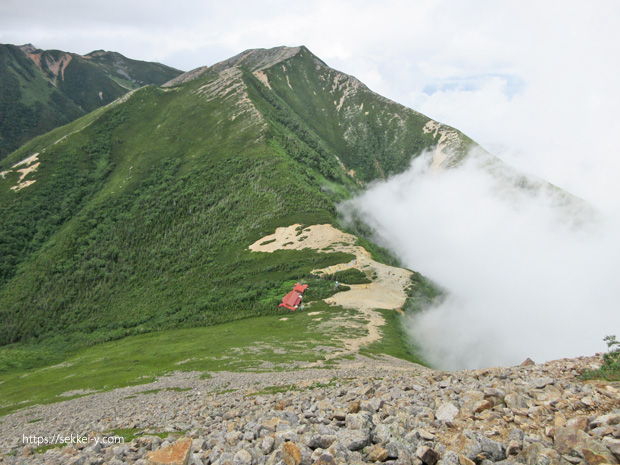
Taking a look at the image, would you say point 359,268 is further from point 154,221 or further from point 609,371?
point 154,221

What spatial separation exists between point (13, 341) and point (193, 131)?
122297 millimetres

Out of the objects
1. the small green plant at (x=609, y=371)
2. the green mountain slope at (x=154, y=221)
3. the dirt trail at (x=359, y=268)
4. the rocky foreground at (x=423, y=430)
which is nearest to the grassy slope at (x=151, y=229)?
the green mountain slope at (x=154, y=221)

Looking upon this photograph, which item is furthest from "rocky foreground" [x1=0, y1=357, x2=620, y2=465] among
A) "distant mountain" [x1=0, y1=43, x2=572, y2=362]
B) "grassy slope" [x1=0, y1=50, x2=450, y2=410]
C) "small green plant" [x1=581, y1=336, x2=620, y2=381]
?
"distant mountain" [x1=0, y1=43, x2=572, y2=362]

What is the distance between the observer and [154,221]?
12581 centimetres

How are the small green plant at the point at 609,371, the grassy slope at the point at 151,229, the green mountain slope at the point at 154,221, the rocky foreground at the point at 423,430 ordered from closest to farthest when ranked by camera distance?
the rocky foreground at the point at 423,430 → the small green plant at the point at 609,371 → the grassy slope at the point at 151,229 → the green mountain slope at the point at 154,221

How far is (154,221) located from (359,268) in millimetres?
88866

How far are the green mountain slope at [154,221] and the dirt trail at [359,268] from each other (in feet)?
12.7

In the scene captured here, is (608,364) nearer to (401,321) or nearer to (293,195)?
(401,321)

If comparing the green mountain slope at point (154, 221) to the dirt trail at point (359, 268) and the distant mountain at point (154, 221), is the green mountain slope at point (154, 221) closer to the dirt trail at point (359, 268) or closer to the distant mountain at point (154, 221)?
the distant mountain at point (154, 221)

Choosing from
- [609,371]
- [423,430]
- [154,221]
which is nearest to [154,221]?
[154,221]

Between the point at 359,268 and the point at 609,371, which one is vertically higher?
the point at 609,371

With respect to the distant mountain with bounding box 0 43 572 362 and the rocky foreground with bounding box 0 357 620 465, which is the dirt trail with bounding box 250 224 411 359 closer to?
the distant mountain with bounding box 0 43 572 362

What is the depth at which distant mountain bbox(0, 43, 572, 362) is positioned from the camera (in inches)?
3388

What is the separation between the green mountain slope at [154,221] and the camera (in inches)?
3388
